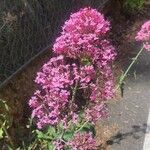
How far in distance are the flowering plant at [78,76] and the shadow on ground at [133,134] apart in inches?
48.3

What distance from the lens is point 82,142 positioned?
11.4 feet

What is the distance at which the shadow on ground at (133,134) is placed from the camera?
4748 millimetres

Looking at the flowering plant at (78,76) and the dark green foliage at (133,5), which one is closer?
the flowering plant at (78,76)

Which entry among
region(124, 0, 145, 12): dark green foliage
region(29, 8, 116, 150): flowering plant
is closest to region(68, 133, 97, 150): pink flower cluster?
region(29, 8, 116, 150): flowering plant

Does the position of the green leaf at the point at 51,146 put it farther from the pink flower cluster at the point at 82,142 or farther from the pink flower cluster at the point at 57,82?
the pink flower cluster at the point at 57,82

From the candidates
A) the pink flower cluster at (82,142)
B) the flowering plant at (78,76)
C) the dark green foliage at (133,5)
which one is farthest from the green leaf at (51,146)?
the dark green foliage at (133,5)

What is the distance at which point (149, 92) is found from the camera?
5.63m

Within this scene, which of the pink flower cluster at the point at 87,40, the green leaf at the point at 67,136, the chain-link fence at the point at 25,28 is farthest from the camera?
the chain-link fence at the point at 25,28

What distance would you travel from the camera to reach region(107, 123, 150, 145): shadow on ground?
4.75m

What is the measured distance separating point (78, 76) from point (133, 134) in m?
1.93

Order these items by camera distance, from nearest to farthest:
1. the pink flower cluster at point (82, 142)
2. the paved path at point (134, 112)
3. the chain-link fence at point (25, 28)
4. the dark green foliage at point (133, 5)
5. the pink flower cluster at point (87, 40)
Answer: the pink flower cluster at point (87, 40), the pink flower cluster at point (82, 142), the chain-link fence at point (25, 28), the paved path at point (134, 112), the dark green foliage at point (133, 5)

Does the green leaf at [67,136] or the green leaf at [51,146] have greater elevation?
the green leaf at [67,136]

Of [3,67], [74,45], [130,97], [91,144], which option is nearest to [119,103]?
[130,97]

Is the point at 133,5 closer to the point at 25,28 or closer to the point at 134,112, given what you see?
the point at 134,112
